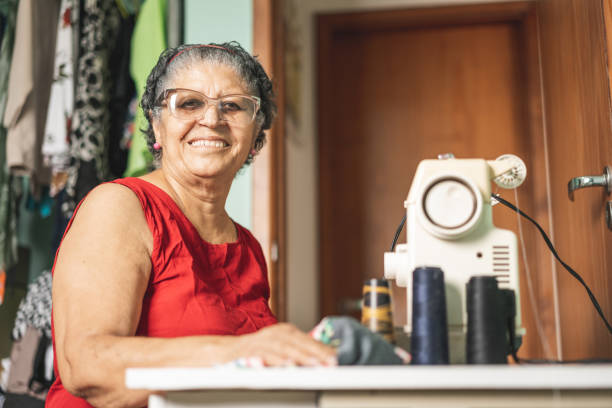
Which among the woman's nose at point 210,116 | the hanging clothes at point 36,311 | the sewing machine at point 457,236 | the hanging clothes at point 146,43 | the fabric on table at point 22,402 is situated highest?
the hanging clothes at point 146,43

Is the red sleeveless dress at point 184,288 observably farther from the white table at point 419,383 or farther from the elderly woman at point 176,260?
the white table at point 419,383

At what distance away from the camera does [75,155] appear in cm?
176

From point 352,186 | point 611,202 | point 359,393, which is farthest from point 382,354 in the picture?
point 352,186

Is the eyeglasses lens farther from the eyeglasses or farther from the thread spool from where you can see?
the thread spool

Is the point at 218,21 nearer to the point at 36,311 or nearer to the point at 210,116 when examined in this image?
the point at 210,116

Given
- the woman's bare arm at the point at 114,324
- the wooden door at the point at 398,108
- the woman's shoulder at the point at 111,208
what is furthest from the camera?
the wooden door at the point at 398,108

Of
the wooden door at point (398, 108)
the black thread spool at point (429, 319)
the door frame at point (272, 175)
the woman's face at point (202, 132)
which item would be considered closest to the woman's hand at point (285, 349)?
the black thread spool at point (429, 319)

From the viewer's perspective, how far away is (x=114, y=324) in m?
0.85

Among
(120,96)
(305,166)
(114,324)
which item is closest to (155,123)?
(114,324)

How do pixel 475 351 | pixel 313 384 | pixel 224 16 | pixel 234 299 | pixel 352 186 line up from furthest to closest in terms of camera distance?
pixel 352 186, pixel 224 16, pixel 234 299, pixel 475 351, pixel 313 384

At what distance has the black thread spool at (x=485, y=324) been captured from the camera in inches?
27.4

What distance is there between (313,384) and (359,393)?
5cm

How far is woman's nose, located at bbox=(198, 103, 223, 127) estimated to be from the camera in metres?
1.21

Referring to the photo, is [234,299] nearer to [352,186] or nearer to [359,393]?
[359,393]
